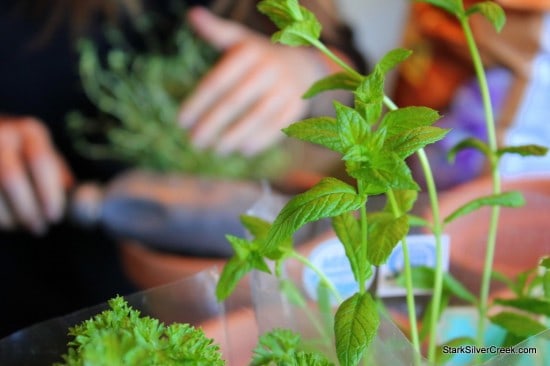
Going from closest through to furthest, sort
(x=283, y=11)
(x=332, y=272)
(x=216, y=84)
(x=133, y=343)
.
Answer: (x=133, y=343)
(x=283, y=11)
(x=332, y=272)
(x=216, y=84)

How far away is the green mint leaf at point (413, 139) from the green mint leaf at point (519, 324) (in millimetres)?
141

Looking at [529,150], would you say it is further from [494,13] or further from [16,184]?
[16,184]

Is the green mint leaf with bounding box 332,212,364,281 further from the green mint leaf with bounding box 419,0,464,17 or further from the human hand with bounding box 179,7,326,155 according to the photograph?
the human hand with bounding box 179,7,326,155

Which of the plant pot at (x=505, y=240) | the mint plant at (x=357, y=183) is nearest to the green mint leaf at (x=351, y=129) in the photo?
the mint plant at (x=357, y=183)

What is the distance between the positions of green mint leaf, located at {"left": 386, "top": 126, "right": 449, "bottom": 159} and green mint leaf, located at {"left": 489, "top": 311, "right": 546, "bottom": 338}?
0.14 metres

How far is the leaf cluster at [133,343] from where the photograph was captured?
0.65ft

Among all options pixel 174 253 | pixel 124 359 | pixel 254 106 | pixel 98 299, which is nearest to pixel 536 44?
pixel 254 106

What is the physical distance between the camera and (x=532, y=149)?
0.34 metres

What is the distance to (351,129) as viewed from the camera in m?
Answer: 0.26

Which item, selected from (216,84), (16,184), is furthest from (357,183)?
(16,184)

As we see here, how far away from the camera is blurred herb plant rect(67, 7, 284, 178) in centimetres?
93

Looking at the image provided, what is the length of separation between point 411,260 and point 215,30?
2.13ft

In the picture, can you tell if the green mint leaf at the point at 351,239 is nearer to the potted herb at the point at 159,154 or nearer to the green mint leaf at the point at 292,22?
the green mint leaf at the point at 292,22

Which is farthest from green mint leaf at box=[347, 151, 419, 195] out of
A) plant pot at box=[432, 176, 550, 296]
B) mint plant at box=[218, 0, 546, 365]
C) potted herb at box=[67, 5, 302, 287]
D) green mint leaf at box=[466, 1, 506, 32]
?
potted herb at box=[67, 5, 302, 287]
